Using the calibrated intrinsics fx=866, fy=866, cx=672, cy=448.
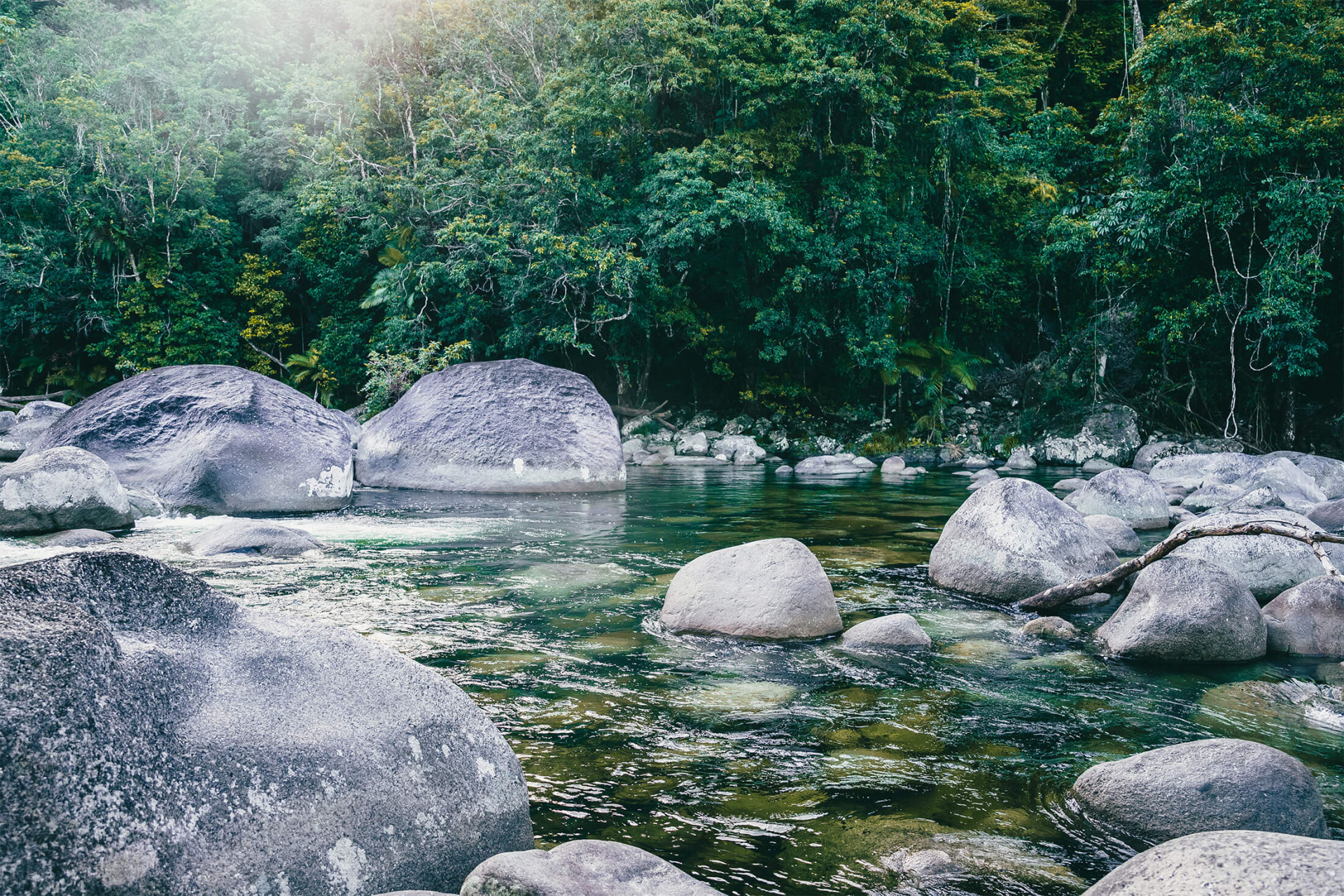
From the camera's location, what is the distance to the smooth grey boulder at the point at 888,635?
17.5ft

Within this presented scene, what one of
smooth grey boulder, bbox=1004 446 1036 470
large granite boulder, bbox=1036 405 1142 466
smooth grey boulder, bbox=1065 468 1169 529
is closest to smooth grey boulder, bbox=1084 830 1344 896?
smooth grey boulder, bbox=1065 468 1169 529

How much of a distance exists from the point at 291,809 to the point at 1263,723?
4343mm

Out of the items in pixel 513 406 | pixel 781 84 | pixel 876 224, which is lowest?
pixel 513 406

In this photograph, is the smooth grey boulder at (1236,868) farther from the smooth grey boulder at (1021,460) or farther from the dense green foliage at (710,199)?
the smooth grey boulder at (1021,460)

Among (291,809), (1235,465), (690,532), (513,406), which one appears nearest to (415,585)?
(690,532)

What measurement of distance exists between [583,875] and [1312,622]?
17.3 ft

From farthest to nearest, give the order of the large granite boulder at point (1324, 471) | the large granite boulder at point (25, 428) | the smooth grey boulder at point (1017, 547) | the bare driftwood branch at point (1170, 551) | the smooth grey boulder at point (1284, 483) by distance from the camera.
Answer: the large granite boulder at point (25, 428) → the large granite boulder at point (1324, 471) → the smooth grey boulder at point (1284, 483) → the smooth grey boulder at point (1017, 547) → the bare driftwood branch at point (1170, 551)

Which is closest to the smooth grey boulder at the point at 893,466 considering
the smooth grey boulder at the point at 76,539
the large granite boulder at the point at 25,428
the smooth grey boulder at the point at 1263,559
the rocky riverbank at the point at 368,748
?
the smooth grey boulder at the point at 1263,559

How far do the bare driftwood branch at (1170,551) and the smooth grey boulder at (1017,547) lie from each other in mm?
232

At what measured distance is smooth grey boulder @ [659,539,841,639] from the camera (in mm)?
5562

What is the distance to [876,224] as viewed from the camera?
2164cm

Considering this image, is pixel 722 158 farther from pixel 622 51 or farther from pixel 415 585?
pixel 415 585

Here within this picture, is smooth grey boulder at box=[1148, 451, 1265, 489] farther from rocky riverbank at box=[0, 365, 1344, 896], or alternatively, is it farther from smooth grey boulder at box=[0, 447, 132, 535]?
smooth grey boulder at box=[0, 447, 132, 535]

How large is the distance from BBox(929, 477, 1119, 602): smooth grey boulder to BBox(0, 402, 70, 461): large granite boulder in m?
12.0
